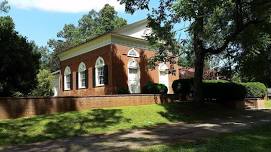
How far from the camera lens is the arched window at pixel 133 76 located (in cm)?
3441

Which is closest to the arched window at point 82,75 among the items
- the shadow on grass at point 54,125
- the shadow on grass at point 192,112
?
the shadow on grass at point 192,112

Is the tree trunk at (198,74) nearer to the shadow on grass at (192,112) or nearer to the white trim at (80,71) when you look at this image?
the shadow on grass at (192,112)

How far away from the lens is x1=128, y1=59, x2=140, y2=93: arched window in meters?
34.4

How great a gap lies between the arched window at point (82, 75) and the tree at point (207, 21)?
12766mm

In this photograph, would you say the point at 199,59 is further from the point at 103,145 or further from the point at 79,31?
the point at 79,31

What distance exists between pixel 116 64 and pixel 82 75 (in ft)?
20.1

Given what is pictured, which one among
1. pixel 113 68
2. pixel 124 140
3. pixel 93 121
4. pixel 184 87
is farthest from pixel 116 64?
pixel 124 140

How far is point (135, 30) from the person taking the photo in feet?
117

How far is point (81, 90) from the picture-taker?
38.2 metres

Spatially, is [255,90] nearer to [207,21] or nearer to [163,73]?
[163,73]

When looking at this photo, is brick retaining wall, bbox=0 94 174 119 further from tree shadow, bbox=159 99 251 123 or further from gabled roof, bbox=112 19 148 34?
gabled roof, bbox=112 19 148 34

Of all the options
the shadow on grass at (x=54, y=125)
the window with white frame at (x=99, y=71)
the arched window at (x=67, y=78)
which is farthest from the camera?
the arched window at (x=67, y=78)

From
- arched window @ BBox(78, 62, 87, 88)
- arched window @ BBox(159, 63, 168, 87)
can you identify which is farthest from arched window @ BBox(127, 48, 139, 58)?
arched window @ BBox(78, 62, 87, 88)

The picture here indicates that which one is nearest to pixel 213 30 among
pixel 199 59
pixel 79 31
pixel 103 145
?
pixel 199 59
